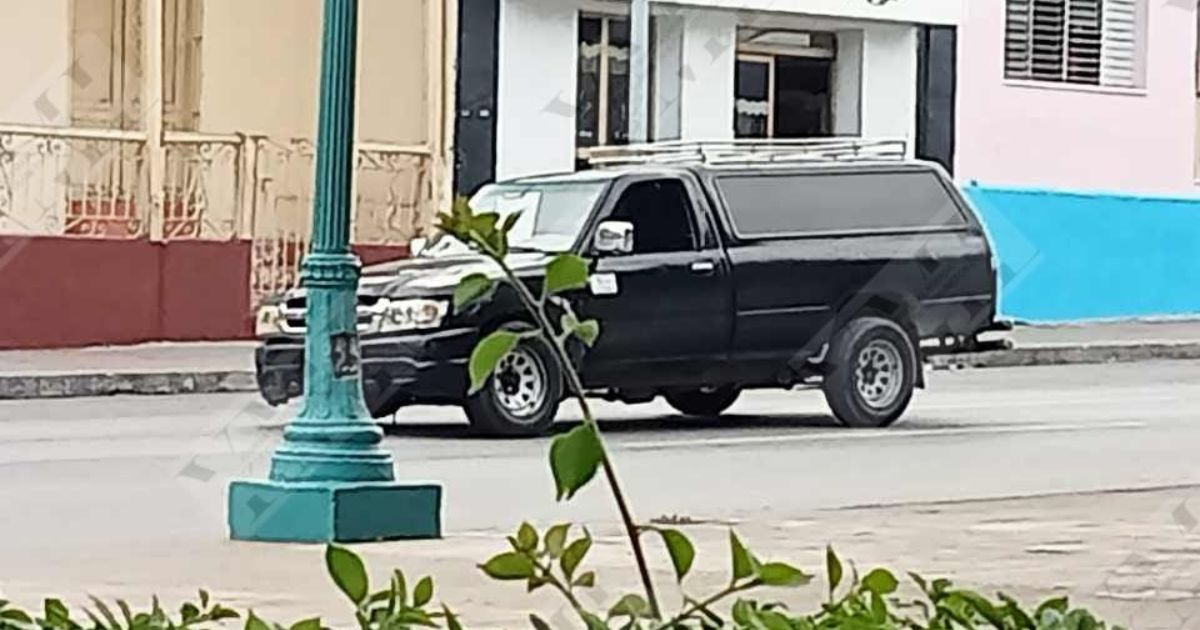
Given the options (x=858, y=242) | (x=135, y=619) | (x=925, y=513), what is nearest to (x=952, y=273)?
(x=858, y=242)

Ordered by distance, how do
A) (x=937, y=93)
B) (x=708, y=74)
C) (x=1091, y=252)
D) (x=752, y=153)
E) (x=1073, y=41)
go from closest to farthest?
(x=752, y=153) → (x=708, y=74) → (x=937, y=93) → (x=1091, y=252) → (x=1073, y=41)

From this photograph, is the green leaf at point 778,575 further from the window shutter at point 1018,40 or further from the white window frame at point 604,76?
the window shutter at point 1018,40

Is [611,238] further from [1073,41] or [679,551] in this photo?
[1073,41]

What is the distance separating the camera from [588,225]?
17.1m

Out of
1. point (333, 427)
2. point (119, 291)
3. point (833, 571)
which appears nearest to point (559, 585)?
point (833, 571)

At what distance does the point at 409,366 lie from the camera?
16.3 m

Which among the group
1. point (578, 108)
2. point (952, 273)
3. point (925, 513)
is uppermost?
point (578, 108)

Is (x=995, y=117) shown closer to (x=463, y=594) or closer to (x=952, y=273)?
(x=952, y=273)

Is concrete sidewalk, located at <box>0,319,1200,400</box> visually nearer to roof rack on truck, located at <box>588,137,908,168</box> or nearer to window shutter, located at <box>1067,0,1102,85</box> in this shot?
roof rack on truck, located at <box>588,137,908,168</box>

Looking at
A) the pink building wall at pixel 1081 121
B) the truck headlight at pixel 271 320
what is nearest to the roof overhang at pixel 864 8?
the pink building wall at pixel 1081 121

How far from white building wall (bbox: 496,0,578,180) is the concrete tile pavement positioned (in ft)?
47.8

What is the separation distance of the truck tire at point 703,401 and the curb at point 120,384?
13.3ft

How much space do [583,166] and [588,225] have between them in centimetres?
1025

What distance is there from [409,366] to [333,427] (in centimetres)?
574
